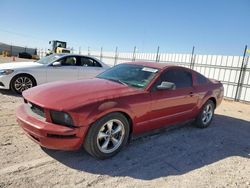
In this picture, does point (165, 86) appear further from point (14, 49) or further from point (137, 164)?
point (14, 49)

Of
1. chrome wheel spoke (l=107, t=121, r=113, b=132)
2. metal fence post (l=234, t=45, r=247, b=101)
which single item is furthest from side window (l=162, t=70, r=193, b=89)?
metal fence post (l=234, t=45, r=247, b=101)

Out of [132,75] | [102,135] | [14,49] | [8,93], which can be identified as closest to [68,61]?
[8,93]

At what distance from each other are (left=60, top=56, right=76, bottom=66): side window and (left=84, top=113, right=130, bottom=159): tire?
17.4 feet

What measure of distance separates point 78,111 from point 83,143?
505 millimetres

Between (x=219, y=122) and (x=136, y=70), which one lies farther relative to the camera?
(x=219, y=122)

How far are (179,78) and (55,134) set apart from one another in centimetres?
295

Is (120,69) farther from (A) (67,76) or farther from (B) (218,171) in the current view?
(A) (67,76)

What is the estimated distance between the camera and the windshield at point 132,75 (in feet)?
14.1

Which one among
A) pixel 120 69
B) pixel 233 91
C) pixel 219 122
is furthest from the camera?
pixel 233 91

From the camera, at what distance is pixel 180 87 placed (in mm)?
4898

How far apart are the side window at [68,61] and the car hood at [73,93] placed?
14.5 ft

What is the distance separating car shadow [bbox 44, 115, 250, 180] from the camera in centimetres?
337

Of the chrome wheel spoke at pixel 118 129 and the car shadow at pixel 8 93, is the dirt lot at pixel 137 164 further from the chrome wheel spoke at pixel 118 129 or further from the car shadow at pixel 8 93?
the car shadow at pixel 8 93

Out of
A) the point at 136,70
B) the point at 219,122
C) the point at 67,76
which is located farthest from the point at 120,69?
the point at 67,76
